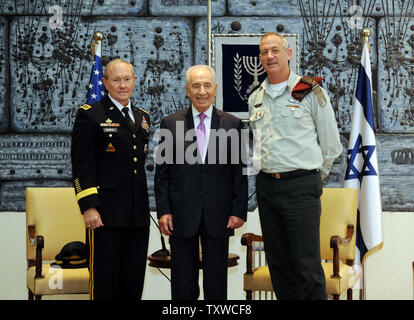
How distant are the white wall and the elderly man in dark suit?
1.52m

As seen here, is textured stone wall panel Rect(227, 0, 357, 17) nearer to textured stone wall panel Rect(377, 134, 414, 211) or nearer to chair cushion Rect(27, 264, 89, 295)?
textured stone wall panel Rect(377, 134, 414, 211)

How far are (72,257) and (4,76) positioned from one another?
1.73 m

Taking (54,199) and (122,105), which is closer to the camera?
(122,105)

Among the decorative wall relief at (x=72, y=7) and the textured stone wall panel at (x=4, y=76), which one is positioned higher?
the decorative wall relief at (x=72, y=7)

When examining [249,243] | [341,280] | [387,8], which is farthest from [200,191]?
[387,8]

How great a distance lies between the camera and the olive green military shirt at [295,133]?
9.75 feet

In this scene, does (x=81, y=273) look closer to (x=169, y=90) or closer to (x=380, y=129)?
(x=169, y=90)

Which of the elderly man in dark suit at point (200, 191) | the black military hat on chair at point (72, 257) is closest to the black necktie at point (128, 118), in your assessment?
the elderly man in dark suit at point (200, 191)

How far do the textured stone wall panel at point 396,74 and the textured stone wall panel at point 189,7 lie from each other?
1308 mm

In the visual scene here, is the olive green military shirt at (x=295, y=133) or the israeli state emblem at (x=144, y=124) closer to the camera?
the olive green military shirt at (x=295, y=133)

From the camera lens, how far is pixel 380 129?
439 centimetres

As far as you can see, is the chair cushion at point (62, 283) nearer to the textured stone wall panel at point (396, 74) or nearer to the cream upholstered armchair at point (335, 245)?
the cream upholstered armchair at point (335, 245)
